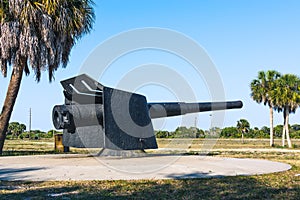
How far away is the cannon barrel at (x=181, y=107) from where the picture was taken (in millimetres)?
12680

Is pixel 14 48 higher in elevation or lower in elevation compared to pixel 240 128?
higher

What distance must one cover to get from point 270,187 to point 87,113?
5793mm

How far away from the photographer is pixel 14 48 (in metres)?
14.8

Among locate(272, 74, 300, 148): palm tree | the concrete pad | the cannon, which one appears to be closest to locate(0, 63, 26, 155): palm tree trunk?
the cannon

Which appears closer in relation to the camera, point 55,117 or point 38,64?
point 55,117

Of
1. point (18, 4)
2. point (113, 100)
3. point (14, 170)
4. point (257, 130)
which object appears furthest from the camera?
point (257, 130)

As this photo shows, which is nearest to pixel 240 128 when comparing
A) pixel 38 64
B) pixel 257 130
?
pixel 257 130

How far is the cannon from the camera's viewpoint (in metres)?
10.4

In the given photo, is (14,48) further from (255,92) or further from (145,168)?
(255,92)

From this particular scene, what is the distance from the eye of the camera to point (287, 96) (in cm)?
3619

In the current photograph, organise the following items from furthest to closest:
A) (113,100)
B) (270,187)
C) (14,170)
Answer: (113,100)
(14,170)
(270,187)

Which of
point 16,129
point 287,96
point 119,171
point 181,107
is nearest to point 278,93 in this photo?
point 287,96

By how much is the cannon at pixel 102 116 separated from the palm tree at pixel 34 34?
416cm

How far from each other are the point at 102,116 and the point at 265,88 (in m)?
29.5
